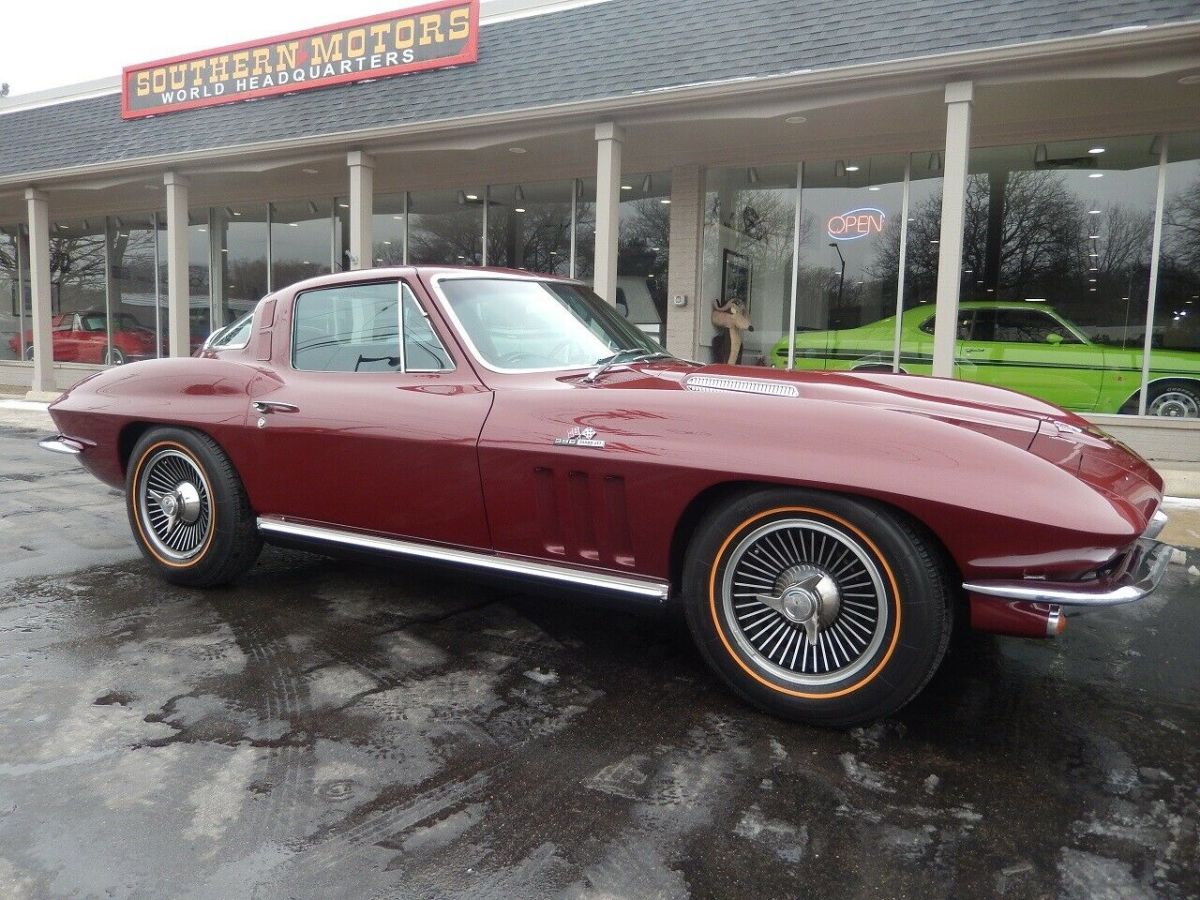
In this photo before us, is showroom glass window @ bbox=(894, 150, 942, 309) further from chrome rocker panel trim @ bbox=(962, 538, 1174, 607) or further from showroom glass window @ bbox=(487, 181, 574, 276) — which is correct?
chrome rocker panel trim @ bbox=(962, 538, 1174, 607)

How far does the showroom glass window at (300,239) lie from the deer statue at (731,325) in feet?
24.1

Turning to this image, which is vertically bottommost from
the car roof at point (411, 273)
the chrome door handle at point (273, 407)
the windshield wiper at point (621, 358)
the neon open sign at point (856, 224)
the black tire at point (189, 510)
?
the black tire at point (189, 510)

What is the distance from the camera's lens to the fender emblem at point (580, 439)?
2.94 m

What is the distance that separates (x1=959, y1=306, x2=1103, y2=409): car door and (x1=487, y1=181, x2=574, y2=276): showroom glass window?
558 cm

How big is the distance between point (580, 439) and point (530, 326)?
846mm

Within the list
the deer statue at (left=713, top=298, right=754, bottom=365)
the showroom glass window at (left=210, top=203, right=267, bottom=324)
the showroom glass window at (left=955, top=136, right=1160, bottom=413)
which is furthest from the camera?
the showroom glass window at (left=210, top=203, right=267, bottom=324)

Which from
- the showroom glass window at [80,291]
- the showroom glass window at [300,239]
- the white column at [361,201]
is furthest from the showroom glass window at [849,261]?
the showroom glass window at [80,291]

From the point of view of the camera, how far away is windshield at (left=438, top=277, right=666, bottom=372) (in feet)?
11.4

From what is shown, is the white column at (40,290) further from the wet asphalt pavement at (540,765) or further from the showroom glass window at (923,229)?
the showroom glass window at (923,229)

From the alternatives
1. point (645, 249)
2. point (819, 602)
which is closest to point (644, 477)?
point (819, 602)

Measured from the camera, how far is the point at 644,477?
283 cm

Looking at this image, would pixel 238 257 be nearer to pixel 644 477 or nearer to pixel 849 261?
pixel 849 261

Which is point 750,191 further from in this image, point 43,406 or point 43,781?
point 43,406

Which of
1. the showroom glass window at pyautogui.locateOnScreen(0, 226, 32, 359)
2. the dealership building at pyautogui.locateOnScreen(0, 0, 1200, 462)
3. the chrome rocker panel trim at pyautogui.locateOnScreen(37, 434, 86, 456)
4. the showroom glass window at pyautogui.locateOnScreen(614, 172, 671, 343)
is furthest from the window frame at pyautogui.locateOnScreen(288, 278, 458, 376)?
the showroom glass window at pyautogui.locateOnScreen(0, 226, 32, 359)
